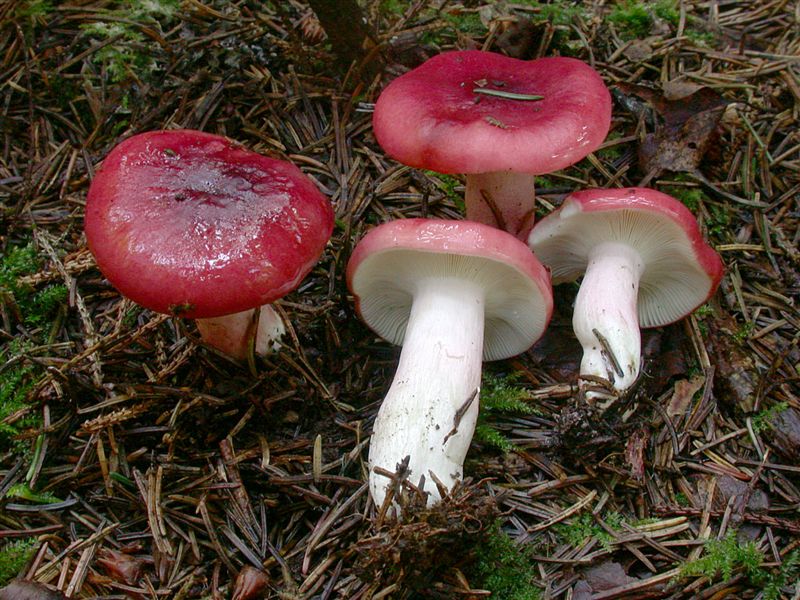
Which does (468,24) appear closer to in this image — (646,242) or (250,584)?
(646,242)

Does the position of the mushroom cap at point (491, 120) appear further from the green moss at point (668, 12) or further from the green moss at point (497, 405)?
the green moss at point (668, 12)

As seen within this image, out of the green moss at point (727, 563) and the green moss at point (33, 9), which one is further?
the green moss at point (33, 9)

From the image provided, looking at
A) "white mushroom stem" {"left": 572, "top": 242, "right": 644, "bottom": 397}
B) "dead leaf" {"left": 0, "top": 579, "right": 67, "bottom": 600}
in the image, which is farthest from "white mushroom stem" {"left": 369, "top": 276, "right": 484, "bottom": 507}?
"dead leaf" {"left": 0, "top": 579, "right": 67, "bottom": 600}

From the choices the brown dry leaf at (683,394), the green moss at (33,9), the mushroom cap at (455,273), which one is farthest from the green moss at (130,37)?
the brown dry leaf at (683,394)

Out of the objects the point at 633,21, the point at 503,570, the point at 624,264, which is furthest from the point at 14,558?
the point at 633,21

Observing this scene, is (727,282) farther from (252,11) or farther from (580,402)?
(252,11)

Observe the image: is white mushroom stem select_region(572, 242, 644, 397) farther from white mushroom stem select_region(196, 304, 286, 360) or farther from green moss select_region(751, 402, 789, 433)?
white mushroom stem select_region(196, 304, 286, 360)
